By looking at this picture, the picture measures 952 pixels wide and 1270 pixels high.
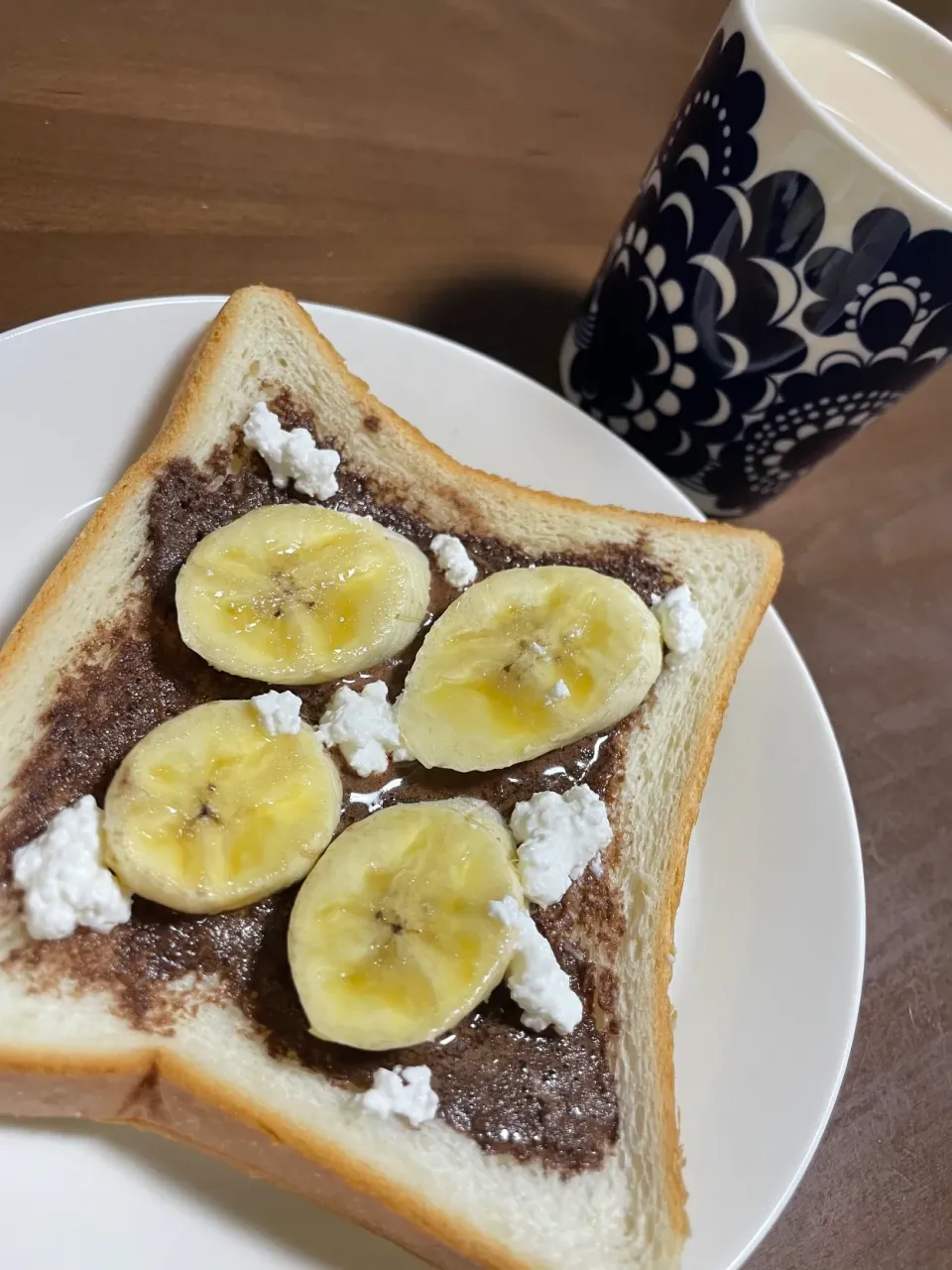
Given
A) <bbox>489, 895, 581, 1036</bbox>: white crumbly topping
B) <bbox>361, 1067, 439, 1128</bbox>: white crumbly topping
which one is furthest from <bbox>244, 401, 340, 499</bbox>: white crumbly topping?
<bbox>361, 1067, 439, 1128</bbox>: white crumbly topping

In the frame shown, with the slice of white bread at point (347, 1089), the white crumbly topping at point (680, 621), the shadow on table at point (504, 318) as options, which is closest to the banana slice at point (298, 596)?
the slice of white bread at point (347, 1089)

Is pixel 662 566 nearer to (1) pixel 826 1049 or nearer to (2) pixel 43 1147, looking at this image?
(1) pixel 826 1049

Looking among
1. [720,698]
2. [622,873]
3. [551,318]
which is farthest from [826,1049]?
[551,318]

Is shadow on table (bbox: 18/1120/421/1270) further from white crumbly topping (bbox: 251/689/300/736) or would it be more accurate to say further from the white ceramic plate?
white crumbly topping (bbox: 251/689/300/736)

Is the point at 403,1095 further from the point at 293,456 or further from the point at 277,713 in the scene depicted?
the point at 293,456

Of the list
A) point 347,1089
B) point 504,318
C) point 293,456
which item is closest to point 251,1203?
point 347,1089
